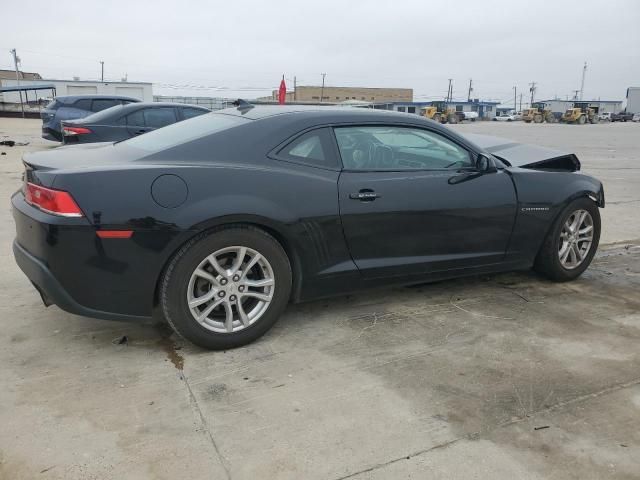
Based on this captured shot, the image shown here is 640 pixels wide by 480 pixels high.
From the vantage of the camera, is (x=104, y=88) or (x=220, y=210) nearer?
(x=220, y=210)

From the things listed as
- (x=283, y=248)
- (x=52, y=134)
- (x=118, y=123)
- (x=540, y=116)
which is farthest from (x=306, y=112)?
(x=540, y=116)

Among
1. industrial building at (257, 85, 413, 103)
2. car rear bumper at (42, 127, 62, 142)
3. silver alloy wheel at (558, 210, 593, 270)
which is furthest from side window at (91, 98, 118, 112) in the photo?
industrial building at (257, 85, 413, 103)

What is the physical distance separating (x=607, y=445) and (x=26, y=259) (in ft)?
10.3

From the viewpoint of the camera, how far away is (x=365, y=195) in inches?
141

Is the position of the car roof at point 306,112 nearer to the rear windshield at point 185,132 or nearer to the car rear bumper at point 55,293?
the rear windshield at point 185,132

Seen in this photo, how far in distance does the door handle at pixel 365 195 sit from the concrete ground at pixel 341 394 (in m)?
0.86

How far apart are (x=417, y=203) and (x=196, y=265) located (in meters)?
1.54

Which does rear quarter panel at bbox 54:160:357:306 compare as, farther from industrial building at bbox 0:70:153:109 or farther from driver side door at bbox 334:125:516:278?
industrial building at bbox 0:70:153:109

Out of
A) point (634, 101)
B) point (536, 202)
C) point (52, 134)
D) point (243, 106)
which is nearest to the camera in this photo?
point (243, 106)

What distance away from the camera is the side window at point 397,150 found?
3680mm

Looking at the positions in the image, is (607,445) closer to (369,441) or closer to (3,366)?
(369,441)

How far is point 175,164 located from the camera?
10.4ft

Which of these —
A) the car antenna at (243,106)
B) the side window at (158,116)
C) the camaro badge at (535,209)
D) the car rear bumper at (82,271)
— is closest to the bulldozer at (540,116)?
the side window at (158,116)

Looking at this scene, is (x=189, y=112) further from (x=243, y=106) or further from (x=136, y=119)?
(x=243, y=106)
